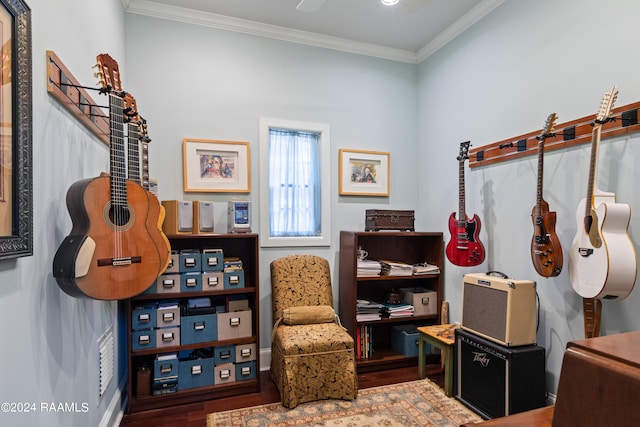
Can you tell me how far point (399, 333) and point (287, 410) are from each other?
1289 millimetres

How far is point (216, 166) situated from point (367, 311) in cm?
179

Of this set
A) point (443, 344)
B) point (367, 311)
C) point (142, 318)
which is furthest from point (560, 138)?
point (142, 318)

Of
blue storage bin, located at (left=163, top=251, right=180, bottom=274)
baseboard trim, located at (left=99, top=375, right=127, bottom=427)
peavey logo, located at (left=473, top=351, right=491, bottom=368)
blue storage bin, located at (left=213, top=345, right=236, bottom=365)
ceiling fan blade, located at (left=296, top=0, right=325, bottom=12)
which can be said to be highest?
ceiling fan blade, located at (left=296, top=0, right=325, bottom=12)

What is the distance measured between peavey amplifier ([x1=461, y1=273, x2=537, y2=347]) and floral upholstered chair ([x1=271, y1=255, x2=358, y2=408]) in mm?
920

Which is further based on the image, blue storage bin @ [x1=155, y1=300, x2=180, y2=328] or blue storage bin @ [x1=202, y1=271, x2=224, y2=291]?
blue storage bin @ [x1=202, y1=271, x2=224, y2=291]

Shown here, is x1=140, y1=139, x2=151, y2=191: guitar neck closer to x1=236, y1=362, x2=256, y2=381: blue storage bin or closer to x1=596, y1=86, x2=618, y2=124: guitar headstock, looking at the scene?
x1=236, y1=362, x2=256, y2=381: blue storage bin

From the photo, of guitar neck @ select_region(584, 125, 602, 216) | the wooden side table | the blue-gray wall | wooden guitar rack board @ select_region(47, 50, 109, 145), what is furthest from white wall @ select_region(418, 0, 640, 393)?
wooden guitar rack board @ select_region(47, 50, 109, 145)

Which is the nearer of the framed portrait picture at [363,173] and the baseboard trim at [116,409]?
the baseboard trim at [116,409]

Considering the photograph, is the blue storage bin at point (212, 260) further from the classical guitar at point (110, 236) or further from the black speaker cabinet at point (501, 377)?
the black speaker cabinet at point (501, 377)

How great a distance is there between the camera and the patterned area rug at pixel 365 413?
7.12 feet

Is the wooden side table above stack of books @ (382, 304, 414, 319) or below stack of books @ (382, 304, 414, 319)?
below

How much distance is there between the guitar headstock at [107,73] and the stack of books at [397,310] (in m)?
2.53

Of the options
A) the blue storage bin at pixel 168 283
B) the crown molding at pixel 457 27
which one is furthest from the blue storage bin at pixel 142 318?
the crown molding at pixel 457 27

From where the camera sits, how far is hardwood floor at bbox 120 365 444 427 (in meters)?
2.23
